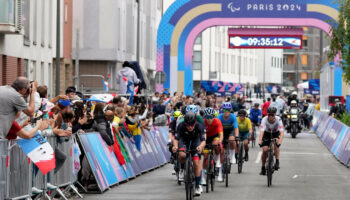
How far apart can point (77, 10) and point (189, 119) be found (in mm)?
29532

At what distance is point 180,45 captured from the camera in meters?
40.5

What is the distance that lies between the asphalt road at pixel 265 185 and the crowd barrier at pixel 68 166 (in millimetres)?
291

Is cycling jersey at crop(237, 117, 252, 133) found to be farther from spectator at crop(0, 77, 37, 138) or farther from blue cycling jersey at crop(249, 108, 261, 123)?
spectator at crop(0, 77, 37, 138)

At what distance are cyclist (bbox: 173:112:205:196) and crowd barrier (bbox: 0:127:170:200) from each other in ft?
5.40

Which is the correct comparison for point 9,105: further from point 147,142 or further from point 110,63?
point 110,63

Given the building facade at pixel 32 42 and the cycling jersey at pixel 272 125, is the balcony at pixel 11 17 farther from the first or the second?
the cycling jersey at pixel 272 125

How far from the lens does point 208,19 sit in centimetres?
4016

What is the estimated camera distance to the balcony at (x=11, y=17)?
27062mm

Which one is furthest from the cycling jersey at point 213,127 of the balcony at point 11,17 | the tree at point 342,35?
the balcony at point 11,17

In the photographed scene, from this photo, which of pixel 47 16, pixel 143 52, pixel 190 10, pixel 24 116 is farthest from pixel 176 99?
pixel 143 52

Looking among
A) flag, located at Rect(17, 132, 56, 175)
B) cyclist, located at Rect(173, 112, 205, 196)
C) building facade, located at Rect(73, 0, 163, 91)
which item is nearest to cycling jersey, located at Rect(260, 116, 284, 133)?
cyclist, located at Rect(173, 112, 205, 196)

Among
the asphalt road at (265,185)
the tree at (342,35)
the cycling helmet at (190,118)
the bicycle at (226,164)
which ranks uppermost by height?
the tree at (342,35)

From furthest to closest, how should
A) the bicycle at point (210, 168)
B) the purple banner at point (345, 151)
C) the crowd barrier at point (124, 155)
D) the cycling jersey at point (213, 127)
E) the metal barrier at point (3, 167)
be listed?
the purple banner at point (345, 151)
the cycling jersey at point (213, 127)
the bicycle at point (210, 168)
the crowd barrier at point (124, 155)
the metal barrier at point (3, 167)

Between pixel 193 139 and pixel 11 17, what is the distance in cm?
1334
